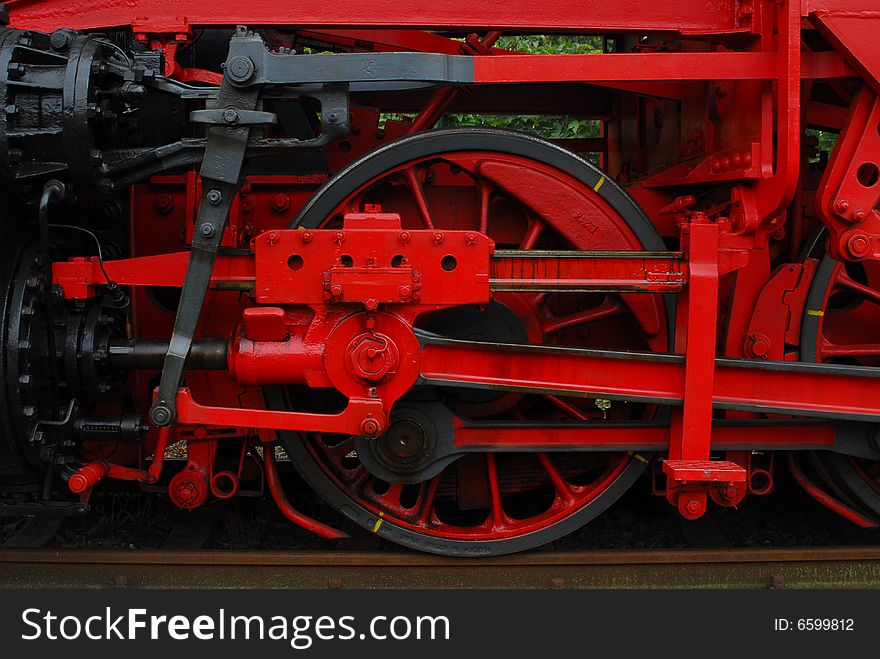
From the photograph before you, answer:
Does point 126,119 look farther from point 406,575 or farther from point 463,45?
point 406,575

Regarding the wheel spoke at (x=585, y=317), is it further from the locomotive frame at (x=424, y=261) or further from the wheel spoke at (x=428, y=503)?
the wheel spoke at (x=428, y=503)

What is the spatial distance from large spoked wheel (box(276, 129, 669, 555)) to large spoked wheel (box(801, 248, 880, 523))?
2.27 ft

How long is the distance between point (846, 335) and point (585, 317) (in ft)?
4.41

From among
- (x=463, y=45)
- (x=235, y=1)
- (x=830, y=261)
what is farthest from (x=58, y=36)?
(x=830, y=261)

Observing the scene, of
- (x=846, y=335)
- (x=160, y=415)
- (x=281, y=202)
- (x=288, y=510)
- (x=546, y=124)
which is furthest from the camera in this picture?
(x=546, y=124)

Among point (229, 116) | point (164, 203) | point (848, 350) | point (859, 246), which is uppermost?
point (229, 116)

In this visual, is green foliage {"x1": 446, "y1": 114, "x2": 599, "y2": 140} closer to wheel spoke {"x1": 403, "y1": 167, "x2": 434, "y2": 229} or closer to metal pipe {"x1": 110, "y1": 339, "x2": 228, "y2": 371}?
wheel spoke {"x1": 403, "y1": 167, "x2": 434, "y2": 229}

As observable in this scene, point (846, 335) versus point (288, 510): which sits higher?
point (846, 335)

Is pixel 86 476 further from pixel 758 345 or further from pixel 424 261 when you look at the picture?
pixel 758 345

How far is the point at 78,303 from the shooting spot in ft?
10.1

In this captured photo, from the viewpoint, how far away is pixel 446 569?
Answer: 338cm

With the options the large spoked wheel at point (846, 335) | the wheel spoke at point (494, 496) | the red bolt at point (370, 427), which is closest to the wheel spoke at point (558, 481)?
the wheel spoke at point (494, 496)

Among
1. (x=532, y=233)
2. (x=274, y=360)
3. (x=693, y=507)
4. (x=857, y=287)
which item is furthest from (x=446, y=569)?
(x=857, y=287)

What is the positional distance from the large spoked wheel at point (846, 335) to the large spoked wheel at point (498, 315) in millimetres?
691
